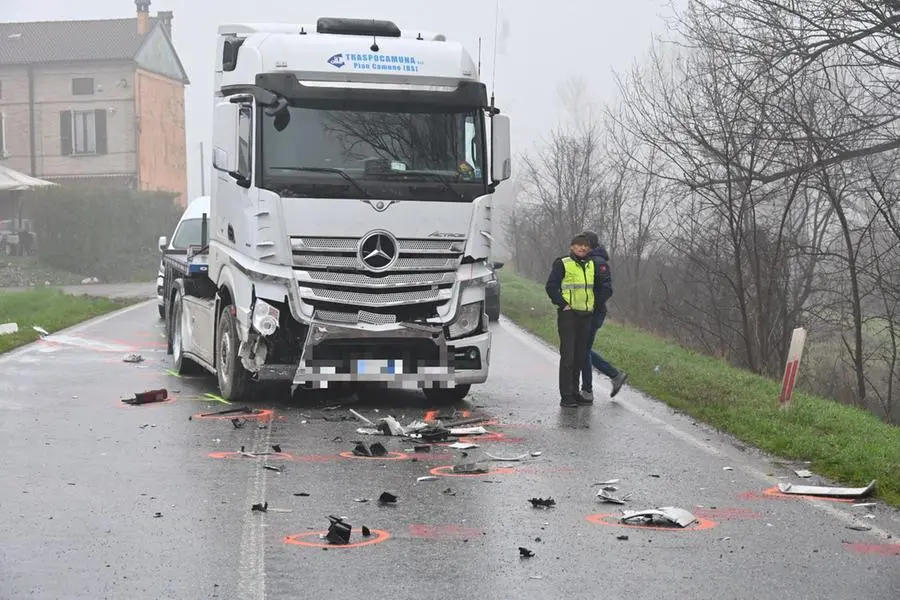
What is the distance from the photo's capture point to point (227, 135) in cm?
1207

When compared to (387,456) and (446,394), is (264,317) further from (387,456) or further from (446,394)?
(387,456)

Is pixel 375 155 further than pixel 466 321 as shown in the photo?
No

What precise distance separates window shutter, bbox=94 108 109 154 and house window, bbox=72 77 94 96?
947mm

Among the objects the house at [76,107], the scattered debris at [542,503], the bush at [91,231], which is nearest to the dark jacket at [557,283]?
the scattered debris at [542,503]

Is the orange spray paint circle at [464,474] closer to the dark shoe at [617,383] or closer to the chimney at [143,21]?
the dark shoe at [617,383]

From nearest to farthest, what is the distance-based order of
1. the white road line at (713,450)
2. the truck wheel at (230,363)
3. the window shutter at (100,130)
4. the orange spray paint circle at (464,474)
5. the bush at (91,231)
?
1. the white road line at (713,450)
2. the orange spray paint circle at (464,474)
3. the truck wheel at (230,363)
4. the bush at (91,231)
5. the window shutter at (100,130)

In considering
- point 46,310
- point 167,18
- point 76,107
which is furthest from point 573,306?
point 167,18

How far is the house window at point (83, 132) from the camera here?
60.7m

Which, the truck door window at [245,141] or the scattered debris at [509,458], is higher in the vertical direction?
the truck door window at [245,141]

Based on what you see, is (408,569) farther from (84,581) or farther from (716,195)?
(716,195)

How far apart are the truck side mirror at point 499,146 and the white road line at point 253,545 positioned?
173 inches

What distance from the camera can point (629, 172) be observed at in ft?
121

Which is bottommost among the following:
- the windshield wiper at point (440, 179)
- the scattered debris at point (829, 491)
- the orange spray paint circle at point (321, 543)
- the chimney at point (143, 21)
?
the scattered debris at point (829, 491)

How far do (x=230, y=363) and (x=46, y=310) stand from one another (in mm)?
15038
